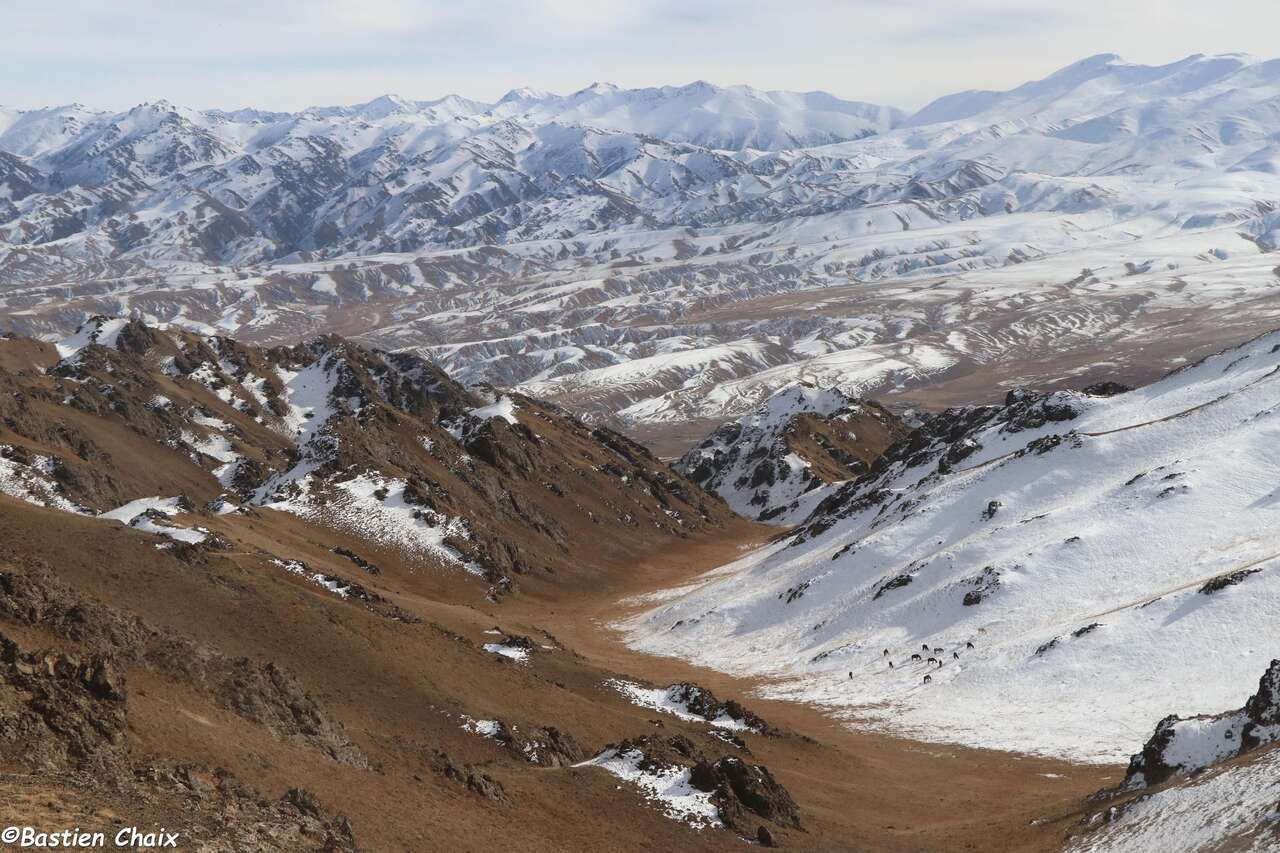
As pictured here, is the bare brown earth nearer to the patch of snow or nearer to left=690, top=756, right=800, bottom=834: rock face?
the patch of snow

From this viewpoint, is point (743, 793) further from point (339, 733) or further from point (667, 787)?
point (339, 733)

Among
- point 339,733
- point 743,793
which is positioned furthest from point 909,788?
Answer: point 339,733

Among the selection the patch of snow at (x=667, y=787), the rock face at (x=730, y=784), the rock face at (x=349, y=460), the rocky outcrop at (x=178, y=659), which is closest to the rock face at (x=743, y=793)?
the rock face at (x=730, y=784)

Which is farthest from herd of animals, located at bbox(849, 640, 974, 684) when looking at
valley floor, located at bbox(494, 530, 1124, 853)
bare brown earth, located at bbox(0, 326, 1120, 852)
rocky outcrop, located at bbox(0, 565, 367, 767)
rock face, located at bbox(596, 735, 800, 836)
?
rocky outcrop, located at bbox(0, 565, 367, 767)

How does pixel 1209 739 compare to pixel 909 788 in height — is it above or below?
above

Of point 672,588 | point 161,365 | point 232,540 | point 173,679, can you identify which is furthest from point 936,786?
point 161,365

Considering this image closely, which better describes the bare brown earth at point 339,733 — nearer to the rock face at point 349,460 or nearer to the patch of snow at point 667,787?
the patch of snow at point 667,787
